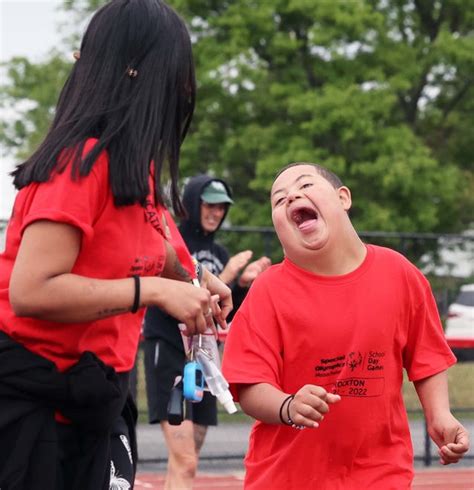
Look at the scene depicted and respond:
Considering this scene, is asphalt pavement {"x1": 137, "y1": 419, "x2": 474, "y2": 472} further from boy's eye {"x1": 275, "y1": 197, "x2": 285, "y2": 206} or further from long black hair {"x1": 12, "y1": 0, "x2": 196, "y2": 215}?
long black hair {"x1": 12, "y1": 0, "x2": 196, "y2": 215}

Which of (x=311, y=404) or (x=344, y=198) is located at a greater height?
(x=344, y=198)

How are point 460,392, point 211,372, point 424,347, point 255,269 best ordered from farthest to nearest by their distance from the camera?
point 460,392 → point 255,269 → point 424,347 → point 211,372

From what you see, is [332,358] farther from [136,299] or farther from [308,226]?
[136,299]

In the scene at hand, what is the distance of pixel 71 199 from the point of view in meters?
2.89

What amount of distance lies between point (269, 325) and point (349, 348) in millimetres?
274

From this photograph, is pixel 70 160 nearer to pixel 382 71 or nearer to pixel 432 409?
pixel 432 409

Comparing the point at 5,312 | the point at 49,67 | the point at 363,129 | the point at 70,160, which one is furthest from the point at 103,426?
the point at 49,67

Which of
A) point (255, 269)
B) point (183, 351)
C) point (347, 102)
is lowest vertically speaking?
point (347, 102)

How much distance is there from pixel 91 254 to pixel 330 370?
1.24 meters

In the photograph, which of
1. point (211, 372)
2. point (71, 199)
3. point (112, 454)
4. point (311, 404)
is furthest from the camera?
point (211, 372)

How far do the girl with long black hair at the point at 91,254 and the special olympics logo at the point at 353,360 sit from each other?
0.98 meters

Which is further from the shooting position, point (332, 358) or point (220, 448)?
point (220, 448)

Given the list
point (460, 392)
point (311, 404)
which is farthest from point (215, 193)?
point (460, 392)

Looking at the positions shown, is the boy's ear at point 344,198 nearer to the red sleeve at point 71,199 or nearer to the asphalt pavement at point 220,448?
the red sleeve at point 71,199
